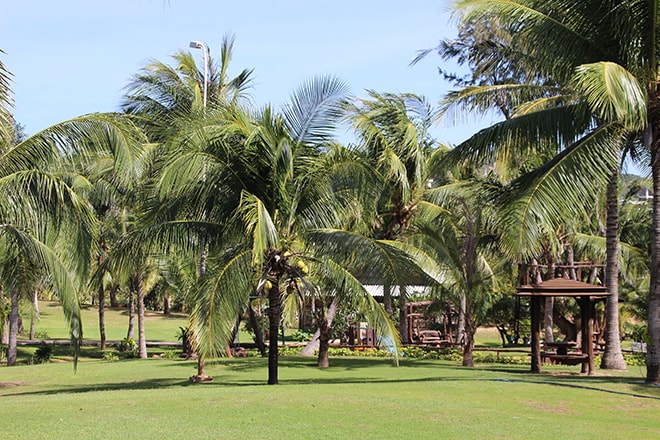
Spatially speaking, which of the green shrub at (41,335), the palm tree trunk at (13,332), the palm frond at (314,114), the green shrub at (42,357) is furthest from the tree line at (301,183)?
the green shrub at (41,335)

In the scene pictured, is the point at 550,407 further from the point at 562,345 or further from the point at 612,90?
the point at 562,345

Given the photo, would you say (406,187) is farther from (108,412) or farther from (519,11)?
(108,412)

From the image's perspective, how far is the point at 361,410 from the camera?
448 inches

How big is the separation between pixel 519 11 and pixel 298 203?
221 inches

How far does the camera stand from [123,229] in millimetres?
28516

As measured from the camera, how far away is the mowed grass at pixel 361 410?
392 inches

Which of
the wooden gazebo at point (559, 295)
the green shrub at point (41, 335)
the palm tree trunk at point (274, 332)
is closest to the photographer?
the palm tree trunk at point (274, 332)

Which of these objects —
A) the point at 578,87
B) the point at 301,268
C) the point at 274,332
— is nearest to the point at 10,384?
the point at 274,332

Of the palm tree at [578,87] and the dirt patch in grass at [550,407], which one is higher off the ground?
the palm tree at [578,87]

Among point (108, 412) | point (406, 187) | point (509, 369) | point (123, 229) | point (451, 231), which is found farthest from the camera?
point (123, 229)

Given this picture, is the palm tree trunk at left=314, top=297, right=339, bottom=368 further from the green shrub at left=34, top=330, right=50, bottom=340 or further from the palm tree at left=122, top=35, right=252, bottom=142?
the green shrub at left=34, top=330, right=50, bottom=340

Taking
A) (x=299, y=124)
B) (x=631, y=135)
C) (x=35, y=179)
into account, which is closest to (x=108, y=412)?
(x=35, y=179)

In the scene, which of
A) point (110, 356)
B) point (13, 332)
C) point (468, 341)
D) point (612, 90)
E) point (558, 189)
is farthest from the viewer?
point (110, 356)

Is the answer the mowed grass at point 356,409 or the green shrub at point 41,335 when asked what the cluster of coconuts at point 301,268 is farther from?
the green shrub at point 41,335
